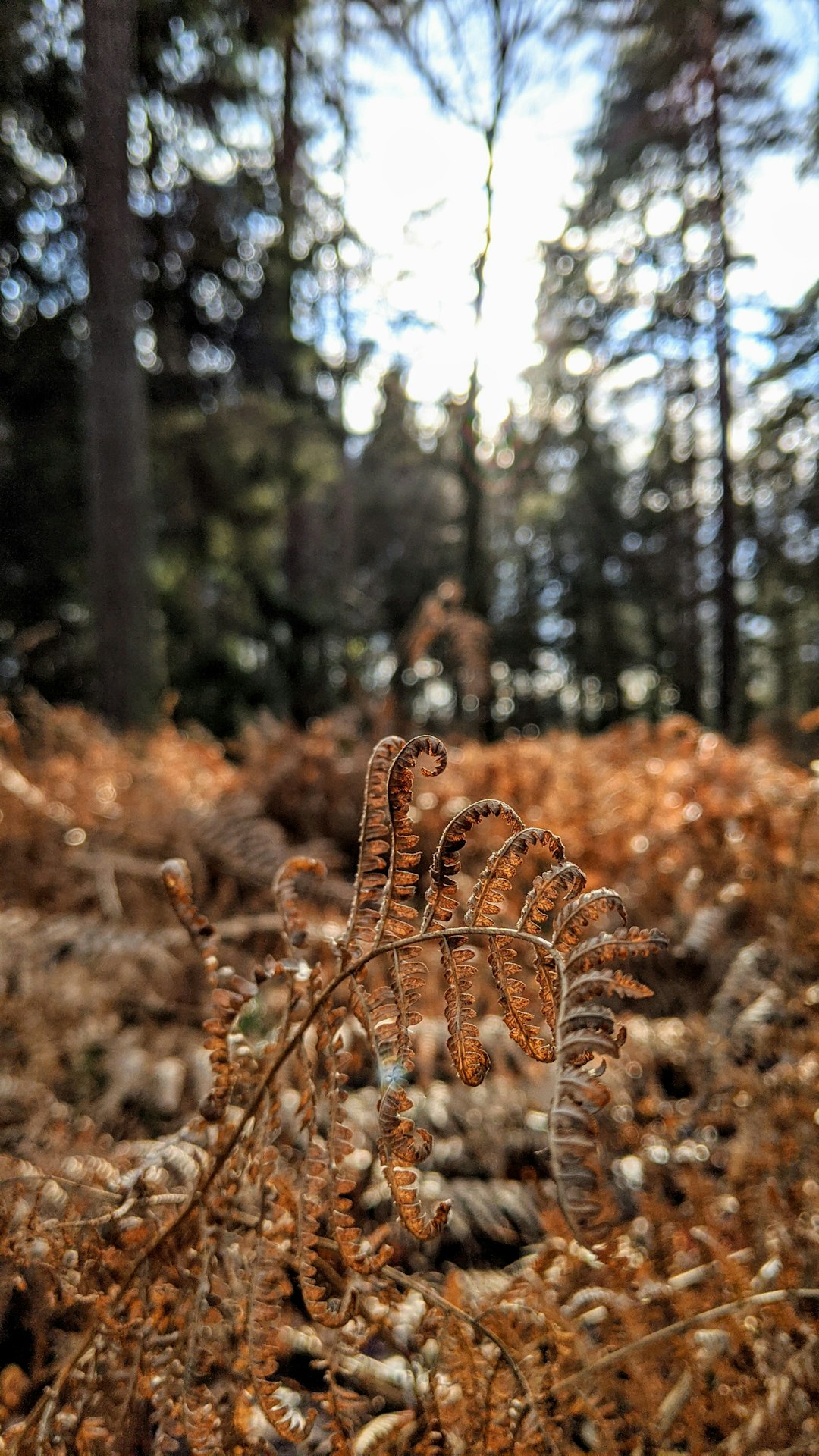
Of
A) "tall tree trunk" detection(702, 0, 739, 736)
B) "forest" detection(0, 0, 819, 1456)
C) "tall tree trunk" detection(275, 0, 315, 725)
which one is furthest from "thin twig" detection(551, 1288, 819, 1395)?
"tall tree trunk" detection(702, 0, 739, 736)

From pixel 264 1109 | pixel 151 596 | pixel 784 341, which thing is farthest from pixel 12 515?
pixel 264 1109

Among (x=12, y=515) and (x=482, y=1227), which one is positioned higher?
(x=12, y=515)

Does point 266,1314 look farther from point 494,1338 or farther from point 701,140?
point 701,140

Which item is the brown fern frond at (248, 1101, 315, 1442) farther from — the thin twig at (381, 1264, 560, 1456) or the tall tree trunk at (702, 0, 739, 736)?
the tall tree trunk at (702, 0, 739, 736)

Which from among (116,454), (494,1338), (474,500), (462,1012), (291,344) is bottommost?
(494,1338)

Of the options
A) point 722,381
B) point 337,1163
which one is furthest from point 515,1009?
point 722,381

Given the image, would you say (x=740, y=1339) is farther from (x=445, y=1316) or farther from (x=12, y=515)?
(x=12, y=515)

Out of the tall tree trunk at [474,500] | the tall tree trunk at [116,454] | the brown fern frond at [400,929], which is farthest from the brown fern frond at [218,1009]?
the tall tree trunk at [474,500]
